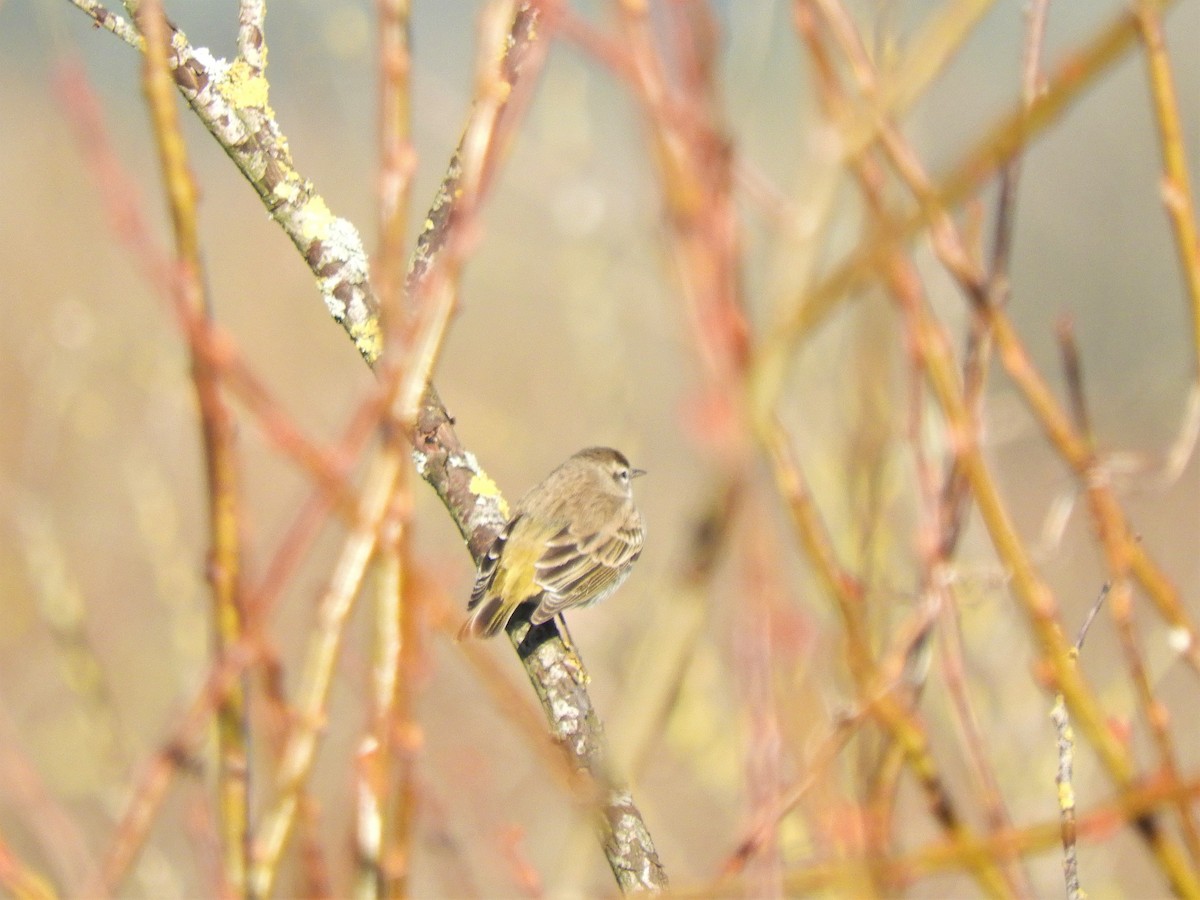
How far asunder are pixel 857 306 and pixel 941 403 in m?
0.35

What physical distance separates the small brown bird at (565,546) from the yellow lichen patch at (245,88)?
1588mm

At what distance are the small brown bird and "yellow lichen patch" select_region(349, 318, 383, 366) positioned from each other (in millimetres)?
971

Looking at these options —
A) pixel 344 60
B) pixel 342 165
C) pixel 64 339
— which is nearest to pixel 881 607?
pixel 344 60

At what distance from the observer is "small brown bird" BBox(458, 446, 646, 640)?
4.91 meters

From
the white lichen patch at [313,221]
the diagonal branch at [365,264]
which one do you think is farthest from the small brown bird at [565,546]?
the white lichen patch at [313,221]

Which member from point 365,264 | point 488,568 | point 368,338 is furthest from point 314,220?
point 488,568

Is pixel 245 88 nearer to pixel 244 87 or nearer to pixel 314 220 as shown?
pixel 244 87

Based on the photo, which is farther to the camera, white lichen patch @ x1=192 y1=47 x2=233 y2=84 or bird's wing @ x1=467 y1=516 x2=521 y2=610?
bird's wing @ x1=467 y1=516 x2=521 y2=610

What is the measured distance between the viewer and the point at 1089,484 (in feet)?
4.86

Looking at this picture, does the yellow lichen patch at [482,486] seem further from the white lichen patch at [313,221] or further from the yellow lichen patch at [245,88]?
the yellow lichen patch at [245,88]

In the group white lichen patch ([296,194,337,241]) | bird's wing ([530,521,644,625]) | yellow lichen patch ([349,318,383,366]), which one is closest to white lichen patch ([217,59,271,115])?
white lichen patch ([296,194,337,241])

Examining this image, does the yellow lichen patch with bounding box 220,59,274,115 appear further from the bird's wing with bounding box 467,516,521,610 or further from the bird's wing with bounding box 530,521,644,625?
the bird's wing with bounding box 530,521,644,625

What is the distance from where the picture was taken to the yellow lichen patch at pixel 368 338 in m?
3.45

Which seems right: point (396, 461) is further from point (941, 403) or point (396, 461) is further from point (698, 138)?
point (941, 403)
